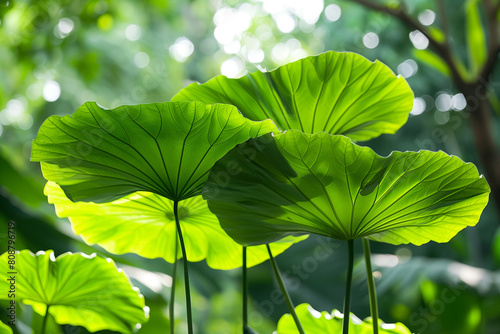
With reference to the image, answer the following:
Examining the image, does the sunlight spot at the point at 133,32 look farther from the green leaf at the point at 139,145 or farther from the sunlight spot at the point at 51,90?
the green leaf at the point at 139,145

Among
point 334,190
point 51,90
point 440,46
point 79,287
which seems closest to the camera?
point 334,190

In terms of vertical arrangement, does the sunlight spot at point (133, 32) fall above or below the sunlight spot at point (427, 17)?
above

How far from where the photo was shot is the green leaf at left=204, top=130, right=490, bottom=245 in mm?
292

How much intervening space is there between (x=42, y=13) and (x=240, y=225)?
40.0 inches

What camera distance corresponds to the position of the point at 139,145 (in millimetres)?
321

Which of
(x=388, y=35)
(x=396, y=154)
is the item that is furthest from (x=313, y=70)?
(x=388, y=35)

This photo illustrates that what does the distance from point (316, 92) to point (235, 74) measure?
98mm

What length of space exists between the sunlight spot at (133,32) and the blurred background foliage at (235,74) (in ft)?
0.07

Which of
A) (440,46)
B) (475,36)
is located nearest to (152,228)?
(440,46)

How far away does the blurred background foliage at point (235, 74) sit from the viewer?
1082 mm

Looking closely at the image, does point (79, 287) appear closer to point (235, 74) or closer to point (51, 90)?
point (235, 74)

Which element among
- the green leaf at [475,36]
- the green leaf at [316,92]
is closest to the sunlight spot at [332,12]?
the green leaf at [475,36]

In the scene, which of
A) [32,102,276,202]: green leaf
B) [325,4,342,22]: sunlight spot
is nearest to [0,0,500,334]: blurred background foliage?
[325,4,342,22]: sunlight spot

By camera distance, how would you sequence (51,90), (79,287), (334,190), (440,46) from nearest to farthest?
1. (334,190)
2. (79,287)
3. (440,46)
4. (51,90)
